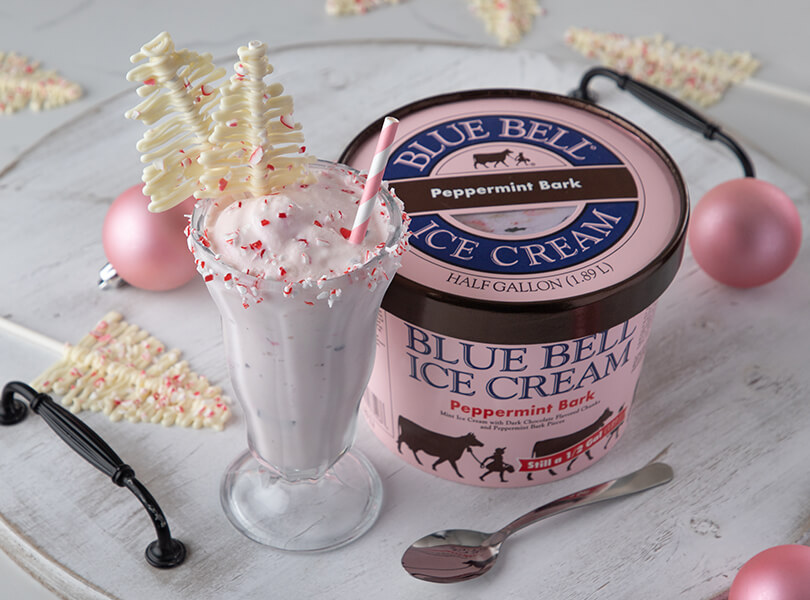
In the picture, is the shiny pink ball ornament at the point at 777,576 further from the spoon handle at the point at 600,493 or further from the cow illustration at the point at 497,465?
the cow illustration at the point at 497,465

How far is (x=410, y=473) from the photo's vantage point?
1.25 metres

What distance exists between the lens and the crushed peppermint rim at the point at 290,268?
36.2 inches

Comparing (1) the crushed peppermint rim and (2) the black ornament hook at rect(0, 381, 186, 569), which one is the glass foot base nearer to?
(2) the black ornament hook at rect(0, 381, 186, 569)

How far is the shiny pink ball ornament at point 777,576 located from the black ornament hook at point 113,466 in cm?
60

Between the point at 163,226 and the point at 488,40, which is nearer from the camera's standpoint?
the point at 163,226

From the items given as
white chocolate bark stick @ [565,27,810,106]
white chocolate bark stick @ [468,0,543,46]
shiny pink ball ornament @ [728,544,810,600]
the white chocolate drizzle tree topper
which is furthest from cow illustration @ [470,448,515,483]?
white chocolate bark stick @ [468,0,543,46]

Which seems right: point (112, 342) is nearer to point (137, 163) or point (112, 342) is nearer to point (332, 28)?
point (137, 163)

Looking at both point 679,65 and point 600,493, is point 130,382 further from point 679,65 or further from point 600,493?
point 679,65

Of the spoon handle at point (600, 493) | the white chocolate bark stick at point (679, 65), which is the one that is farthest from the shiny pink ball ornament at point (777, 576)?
the white chocolate bark stick at point (679, 65)

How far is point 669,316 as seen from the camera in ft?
4.75

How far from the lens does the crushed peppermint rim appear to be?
3.02 ft

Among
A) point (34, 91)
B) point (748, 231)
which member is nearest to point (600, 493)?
point (748, 231)

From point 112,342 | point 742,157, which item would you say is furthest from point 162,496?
point 742,157

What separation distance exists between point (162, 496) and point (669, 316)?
2.44ft
